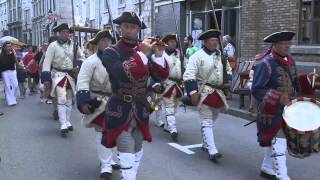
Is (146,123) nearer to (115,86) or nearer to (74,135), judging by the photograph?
(115,86)

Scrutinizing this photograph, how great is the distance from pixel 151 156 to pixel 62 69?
8.67 feet

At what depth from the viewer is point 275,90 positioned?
18.2 ft

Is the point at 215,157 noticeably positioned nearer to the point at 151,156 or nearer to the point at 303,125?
the point at 151,156

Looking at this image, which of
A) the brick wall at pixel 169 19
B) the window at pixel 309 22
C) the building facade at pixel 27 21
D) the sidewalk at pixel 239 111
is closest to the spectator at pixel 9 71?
the sidewalk at pixel 239 111

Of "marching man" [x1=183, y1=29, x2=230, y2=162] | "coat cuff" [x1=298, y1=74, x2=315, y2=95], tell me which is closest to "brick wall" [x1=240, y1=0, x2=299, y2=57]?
"marching man" [x1=183, y1=29, x2=230, y2=162]

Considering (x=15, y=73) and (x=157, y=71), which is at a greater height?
(x=157, y=71)

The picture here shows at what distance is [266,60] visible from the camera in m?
5.61

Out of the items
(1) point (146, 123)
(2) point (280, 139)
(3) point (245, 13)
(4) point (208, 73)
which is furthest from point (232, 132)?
(3) point (245, 13)

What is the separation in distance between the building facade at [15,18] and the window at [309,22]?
52.3 m

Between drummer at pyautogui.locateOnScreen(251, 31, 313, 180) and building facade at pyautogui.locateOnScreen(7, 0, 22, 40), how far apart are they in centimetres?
5860

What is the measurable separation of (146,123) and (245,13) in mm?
10635

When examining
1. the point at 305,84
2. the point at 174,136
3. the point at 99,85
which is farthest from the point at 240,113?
the point at 99,85

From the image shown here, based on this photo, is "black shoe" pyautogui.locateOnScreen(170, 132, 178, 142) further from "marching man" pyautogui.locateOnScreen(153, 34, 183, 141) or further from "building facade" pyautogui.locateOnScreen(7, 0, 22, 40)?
"building facade" pyautogui.locateOnScreen(7, 0, 22, 40)

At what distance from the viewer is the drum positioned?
204 inches
